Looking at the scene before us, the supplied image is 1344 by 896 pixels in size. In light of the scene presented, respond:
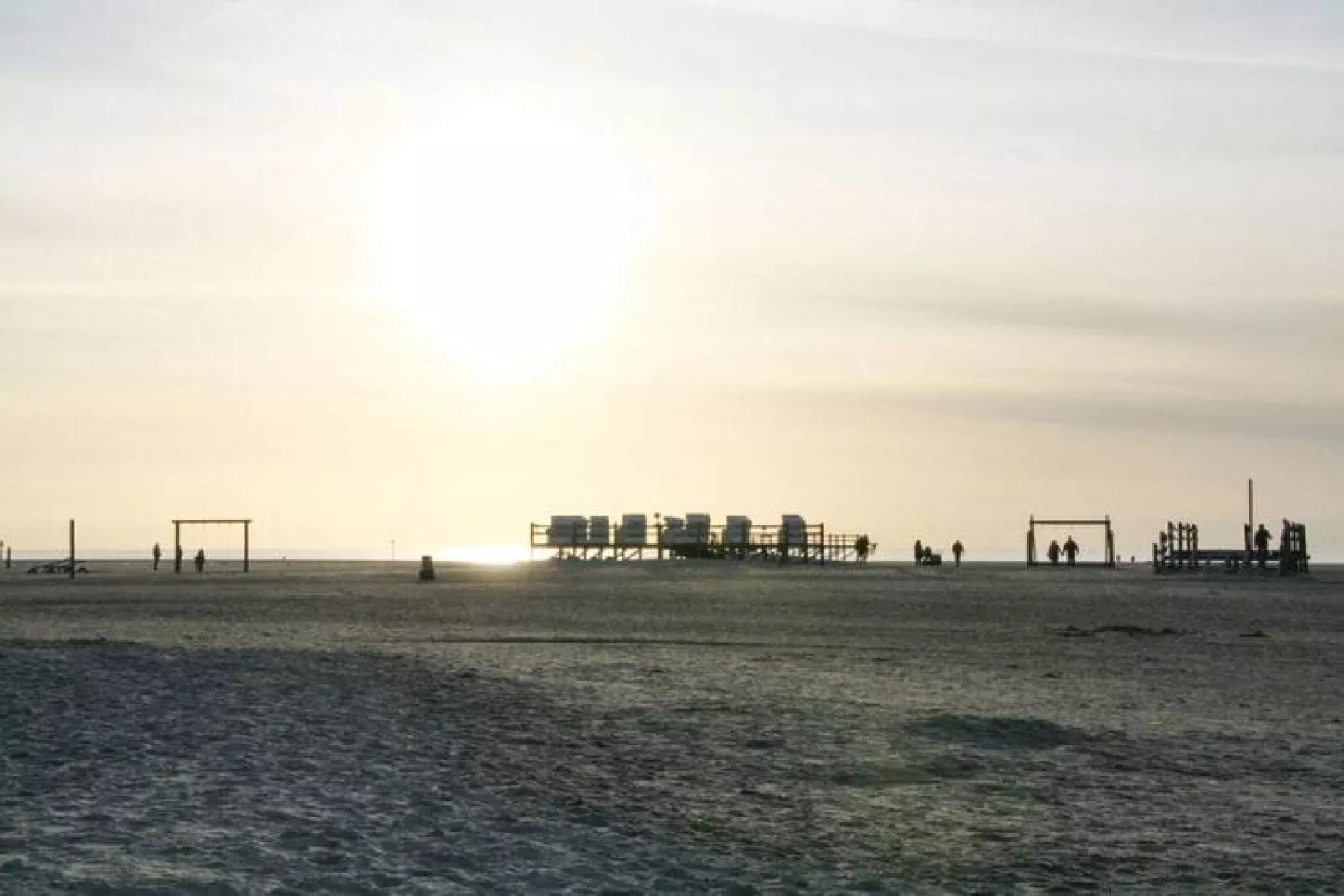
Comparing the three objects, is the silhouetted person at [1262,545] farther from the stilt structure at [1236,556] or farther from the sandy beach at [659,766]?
the sandy beach at [659,766]

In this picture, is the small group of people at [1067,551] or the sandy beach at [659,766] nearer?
the sandy beach at [659,766]

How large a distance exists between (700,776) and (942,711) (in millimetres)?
4159

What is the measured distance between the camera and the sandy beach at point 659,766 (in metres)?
9.87

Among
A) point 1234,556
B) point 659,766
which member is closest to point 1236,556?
Answer: point 1234,556

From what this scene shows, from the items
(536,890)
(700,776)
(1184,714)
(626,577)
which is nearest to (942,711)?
(1184,714)

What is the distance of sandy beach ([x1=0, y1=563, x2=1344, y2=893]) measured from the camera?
9867mm

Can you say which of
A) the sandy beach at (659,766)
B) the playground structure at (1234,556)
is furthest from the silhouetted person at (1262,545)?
the sandy beach at (659,766)

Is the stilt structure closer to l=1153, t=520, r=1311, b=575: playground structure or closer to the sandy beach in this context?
l=1153, t=520, r=1311, b=575: playground structure

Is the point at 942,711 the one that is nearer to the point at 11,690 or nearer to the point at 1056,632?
the point at 11,690

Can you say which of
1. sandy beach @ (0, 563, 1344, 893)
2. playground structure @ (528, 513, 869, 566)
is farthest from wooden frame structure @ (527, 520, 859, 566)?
sandy beach @ (0, 563, 1344, 893)

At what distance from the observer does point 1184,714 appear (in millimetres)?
17031

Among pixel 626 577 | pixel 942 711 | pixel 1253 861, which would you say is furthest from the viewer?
pixel 626 577

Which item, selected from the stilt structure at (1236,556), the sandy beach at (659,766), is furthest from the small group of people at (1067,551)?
the sandy beach at (659,766)

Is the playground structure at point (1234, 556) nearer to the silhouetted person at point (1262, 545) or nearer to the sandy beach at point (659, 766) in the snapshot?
the silhouetted person at point (1262, 545)
